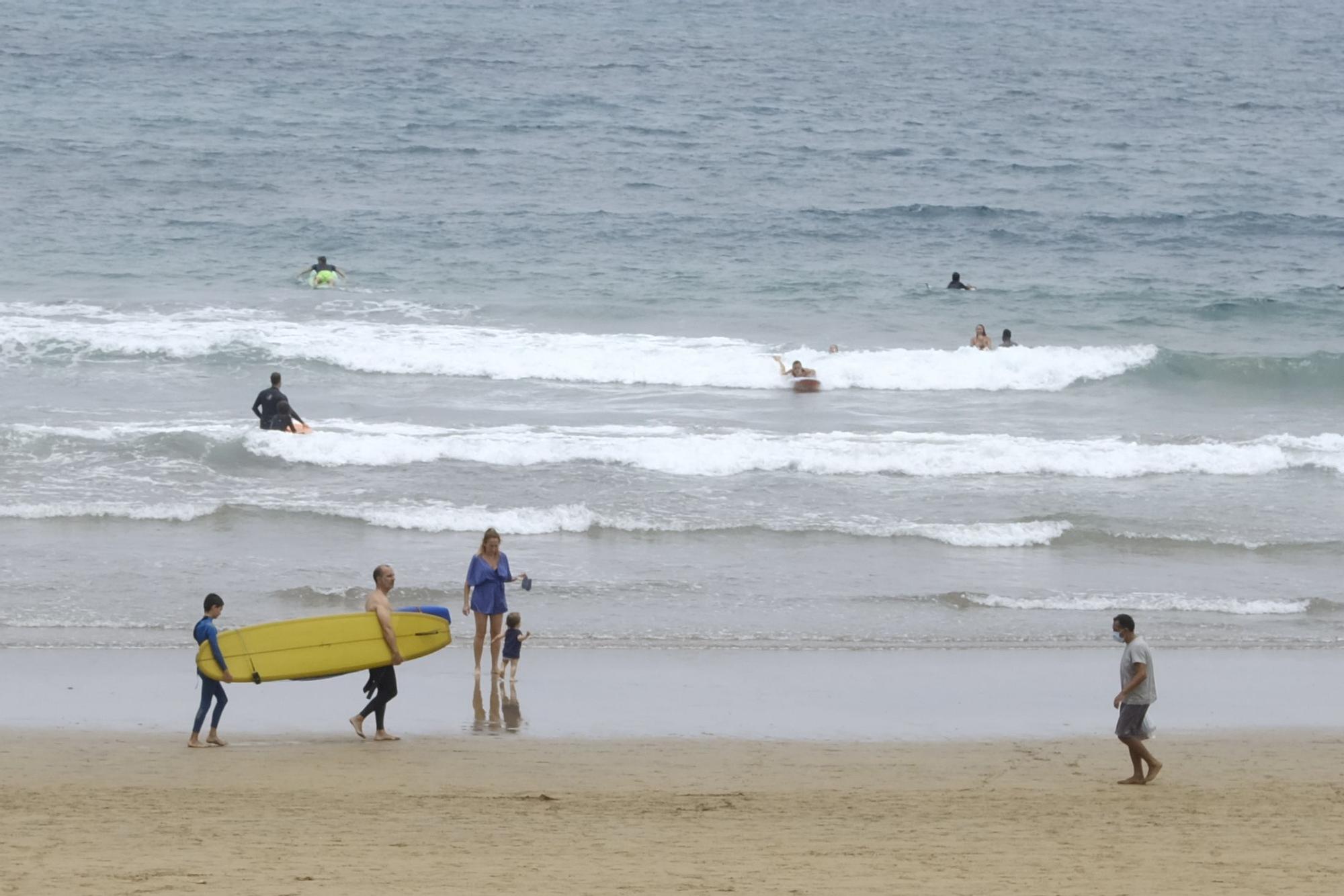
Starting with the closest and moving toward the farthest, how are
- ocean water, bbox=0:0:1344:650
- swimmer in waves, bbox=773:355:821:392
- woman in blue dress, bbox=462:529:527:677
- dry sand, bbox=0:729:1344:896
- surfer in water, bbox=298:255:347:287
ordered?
1. dry sand, bbox=0:729:1344:896
2. woman in blue dress, bbox=462:529:527:677
3. ocean water, bbox=0:0:1344:650
4. swimmer in waves, bbox=773:355:821:392
5. surfer in water, bbox=298:255:347:287

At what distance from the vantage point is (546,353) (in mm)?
24000

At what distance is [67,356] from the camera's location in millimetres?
22781

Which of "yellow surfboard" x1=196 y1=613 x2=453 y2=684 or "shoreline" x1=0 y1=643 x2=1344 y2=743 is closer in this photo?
"yellow surfboard" x1=196 y1=613 x2=453 y2=684

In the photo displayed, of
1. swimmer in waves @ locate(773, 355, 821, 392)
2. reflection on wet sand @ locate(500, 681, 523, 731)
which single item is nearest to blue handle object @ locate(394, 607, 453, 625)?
reflection on wet sand @ locate(500, 681, 523, 731)

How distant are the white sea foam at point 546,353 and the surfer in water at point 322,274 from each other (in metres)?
2.51

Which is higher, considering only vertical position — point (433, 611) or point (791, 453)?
point (791, 453)

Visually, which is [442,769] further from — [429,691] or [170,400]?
[170,400]

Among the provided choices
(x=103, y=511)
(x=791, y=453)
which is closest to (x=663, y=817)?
(x=103, y=511)

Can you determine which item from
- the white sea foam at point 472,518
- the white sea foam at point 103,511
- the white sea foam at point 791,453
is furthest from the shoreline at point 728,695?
the white sea foam at point 791,453

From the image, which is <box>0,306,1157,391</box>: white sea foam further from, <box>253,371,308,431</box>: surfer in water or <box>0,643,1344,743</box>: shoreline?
<box>0,643,1344,743</box>: shoreline

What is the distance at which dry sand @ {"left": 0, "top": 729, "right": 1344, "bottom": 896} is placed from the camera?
712cm

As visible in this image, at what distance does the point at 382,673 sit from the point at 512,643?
125 centimetres

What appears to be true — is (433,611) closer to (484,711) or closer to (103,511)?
(484,711)

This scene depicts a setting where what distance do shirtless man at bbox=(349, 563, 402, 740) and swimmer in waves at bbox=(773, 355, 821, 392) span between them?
13422 mm
